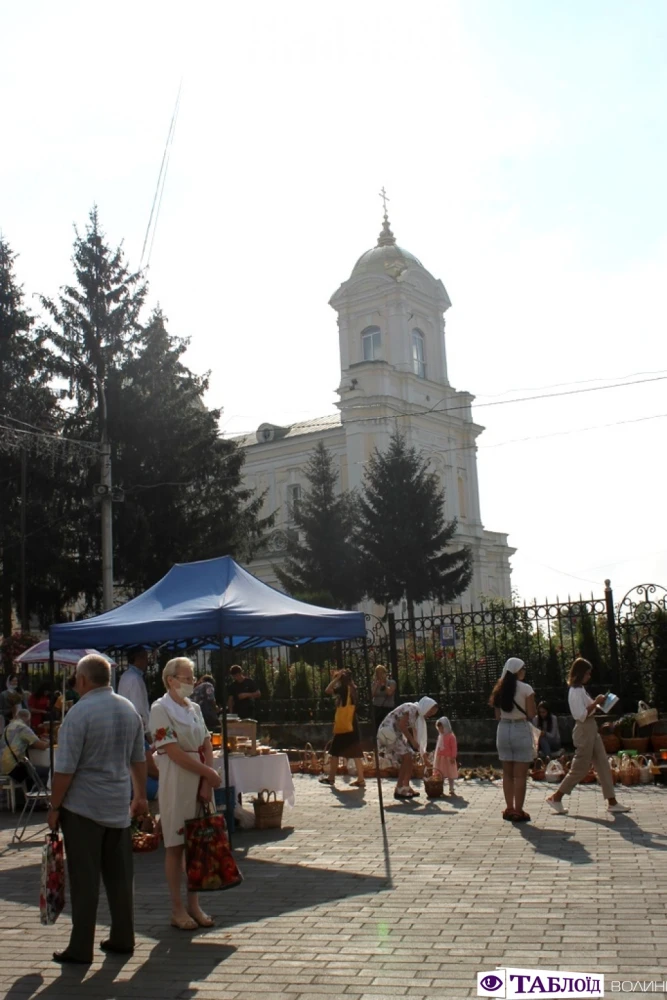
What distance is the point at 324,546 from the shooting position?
47781 mm

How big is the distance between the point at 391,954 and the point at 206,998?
3.74 feet

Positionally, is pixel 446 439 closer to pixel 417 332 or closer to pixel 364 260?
pixel 417 332

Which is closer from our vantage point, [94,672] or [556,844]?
[94,672]

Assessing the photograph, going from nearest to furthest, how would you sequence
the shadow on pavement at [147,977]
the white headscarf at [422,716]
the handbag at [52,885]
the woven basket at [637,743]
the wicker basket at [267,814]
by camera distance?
the shadow on pavement at [147,977] → the handbag at [52,885] → the wicker basket at [267,814] → the white headscarf at [422,716] → the woven basket at [637,743]

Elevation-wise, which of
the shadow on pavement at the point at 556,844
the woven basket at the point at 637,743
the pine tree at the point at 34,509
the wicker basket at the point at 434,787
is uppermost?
the pine tree at the point at 34,509

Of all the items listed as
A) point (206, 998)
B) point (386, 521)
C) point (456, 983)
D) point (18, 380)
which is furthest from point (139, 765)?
point (386, 521)

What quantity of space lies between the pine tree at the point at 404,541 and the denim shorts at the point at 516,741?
34.7 m

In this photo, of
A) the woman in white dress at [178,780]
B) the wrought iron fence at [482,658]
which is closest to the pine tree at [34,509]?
the wrought iron fence at [482,658]

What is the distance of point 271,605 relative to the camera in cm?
1088

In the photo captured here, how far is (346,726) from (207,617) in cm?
505

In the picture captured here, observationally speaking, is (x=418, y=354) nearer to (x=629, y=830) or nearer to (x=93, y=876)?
(x=629, y=830)

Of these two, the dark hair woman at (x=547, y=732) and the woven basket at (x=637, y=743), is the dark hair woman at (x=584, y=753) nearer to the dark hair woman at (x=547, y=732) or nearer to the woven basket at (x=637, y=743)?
the woven basket at (x=637, y=743)

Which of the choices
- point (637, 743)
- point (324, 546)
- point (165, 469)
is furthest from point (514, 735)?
point (324, 546)

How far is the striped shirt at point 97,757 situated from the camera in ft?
19.8
